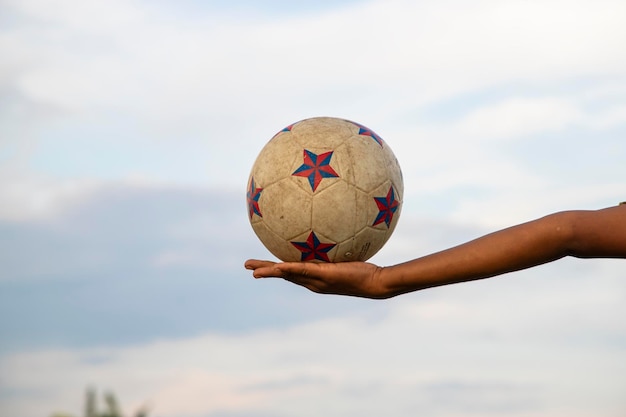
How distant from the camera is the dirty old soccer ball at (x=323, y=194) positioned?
8.92 metres

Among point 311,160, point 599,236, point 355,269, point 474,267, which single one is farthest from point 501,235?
point 311,160

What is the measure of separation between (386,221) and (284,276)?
5.96ft

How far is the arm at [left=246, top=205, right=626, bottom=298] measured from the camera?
22.9 ft

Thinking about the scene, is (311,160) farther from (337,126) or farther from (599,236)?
(599,236)

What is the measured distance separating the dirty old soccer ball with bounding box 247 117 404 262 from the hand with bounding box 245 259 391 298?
1.12 m

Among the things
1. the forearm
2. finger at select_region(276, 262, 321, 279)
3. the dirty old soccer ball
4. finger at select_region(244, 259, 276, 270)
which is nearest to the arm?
the forearm

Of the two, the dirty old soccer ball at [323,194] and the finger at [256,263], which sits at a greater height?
the dirty old soccer ball at [323,194]

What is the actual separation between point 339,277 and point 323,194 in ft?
5.03

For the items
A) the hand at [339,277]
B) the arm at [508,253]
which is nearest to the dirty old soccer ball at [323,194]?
the hand at [339,277]

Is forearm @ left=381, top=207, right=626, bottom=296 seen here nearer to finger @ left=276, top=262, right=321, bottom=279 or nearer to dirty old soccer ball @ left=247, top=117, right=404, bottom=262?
finger @ left=276, top=262, right=321, bottom=279

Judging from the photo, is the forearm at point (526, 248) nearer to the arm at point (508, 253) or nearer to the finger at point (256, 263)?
the arm at point (508, 253)

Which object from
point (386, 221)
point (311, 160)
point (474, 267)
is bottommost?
point (474, 267)

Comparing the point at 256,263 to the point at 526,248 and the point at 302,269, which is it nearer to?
the point at 302,269

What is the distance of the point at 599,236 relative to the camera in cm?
699
